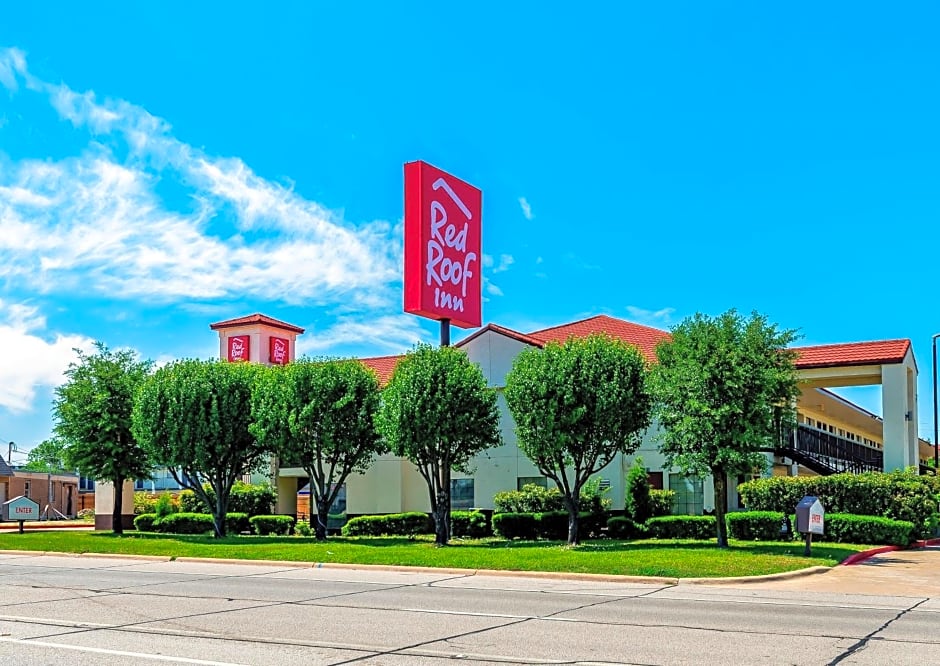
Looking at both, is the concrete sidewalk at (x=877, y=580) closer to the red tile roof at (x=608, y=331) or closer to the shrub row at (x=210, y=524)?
the red tile roof at (x=608, y=331)

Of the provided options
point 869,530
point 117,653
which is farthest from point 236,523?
point 117,653

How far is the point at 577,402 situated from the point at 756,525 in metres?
7.13

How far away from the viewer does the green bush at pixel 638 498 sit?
33.5 meters

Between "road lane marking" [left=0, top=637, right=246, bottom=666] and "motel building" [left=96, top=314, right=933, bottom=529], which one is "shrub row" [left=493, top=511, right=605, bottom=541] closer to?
"motel building" [left=96, top=314, right=933, bottom=529]

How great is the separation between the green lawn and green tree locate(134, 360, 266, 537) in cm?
264

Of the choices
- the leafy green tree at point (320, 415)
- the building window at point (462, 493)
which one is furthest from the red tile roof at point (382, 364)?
the leafy green tree at point (320, 415)

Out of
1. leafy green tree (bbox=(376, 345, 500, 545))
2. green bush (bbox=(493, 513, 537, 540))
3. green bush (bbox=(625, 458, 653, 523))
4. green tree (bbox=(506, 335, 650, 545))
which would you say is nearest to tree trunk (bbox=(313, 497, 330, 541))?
leafy green tree (bbox=(376, 345, 500, 545))

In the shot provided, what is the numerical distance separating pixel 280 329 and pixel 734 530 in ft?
97.9

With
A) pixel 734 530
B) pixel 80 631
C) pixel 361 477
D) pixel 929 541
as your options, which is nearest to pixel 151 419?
pixel 361 477

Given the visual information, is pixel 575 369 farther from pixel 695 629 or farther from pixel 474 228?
pixel 695 629

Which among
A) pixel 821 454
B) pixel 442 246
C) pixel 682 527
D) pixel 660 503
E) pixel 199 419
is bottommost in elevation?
pixel 682 527

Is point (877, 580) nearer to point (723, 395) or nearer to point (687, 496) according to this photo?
point (723, 395)

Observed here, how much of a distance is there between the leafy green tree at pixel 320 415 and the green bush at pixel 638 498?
8460mm

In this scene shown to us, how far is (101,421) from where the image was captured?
3644 centimetres
